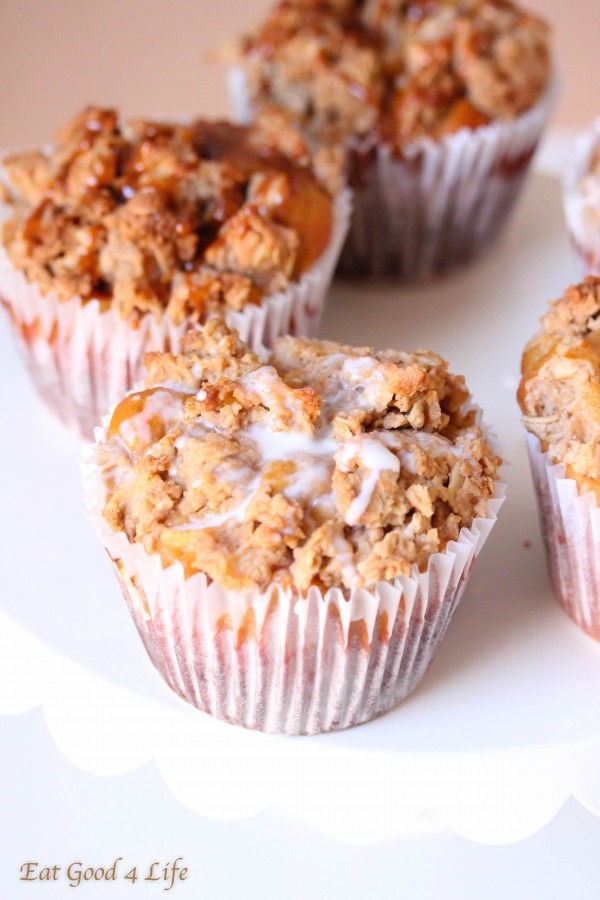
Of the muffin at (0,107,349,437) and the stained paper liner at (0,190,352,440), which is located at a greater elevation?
the muffin at (0,107,349,437)

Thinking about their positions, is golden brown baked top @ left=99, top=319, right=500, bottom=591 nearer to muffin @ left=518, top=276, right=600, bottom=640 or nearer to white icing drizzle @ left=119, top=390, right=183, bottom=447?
white icing drizzle @ left=119, top=390, right=183, bottom=447

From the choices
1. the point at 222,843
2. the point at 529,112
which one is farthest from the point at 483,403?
the point at 222,843

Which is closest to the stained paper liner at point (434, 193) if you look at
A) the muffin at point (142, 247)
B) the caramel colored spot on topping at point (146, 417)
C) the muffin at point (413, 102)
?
the muffin at point (413, 102)

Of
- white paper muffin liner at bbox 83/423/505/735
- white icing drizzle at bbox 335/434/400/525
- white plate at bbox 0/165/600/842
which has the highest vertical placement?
white icing drizzle at bbox 335/434/400/525

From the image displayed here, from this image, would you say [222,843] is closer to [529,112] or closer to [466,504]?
[466,504]

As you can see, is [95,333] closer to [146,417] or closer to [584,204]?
[146,417]

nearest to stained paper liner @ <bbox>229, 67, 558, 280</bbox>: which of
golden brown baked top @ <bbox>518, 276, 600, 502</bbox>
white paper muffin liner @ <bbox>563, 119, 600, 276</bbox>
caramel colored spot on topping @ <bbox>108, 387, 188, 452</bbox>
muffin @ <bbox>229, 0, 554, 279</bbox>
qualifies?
muffin @ <bbox>229, 0, 554, 279</bbox>
